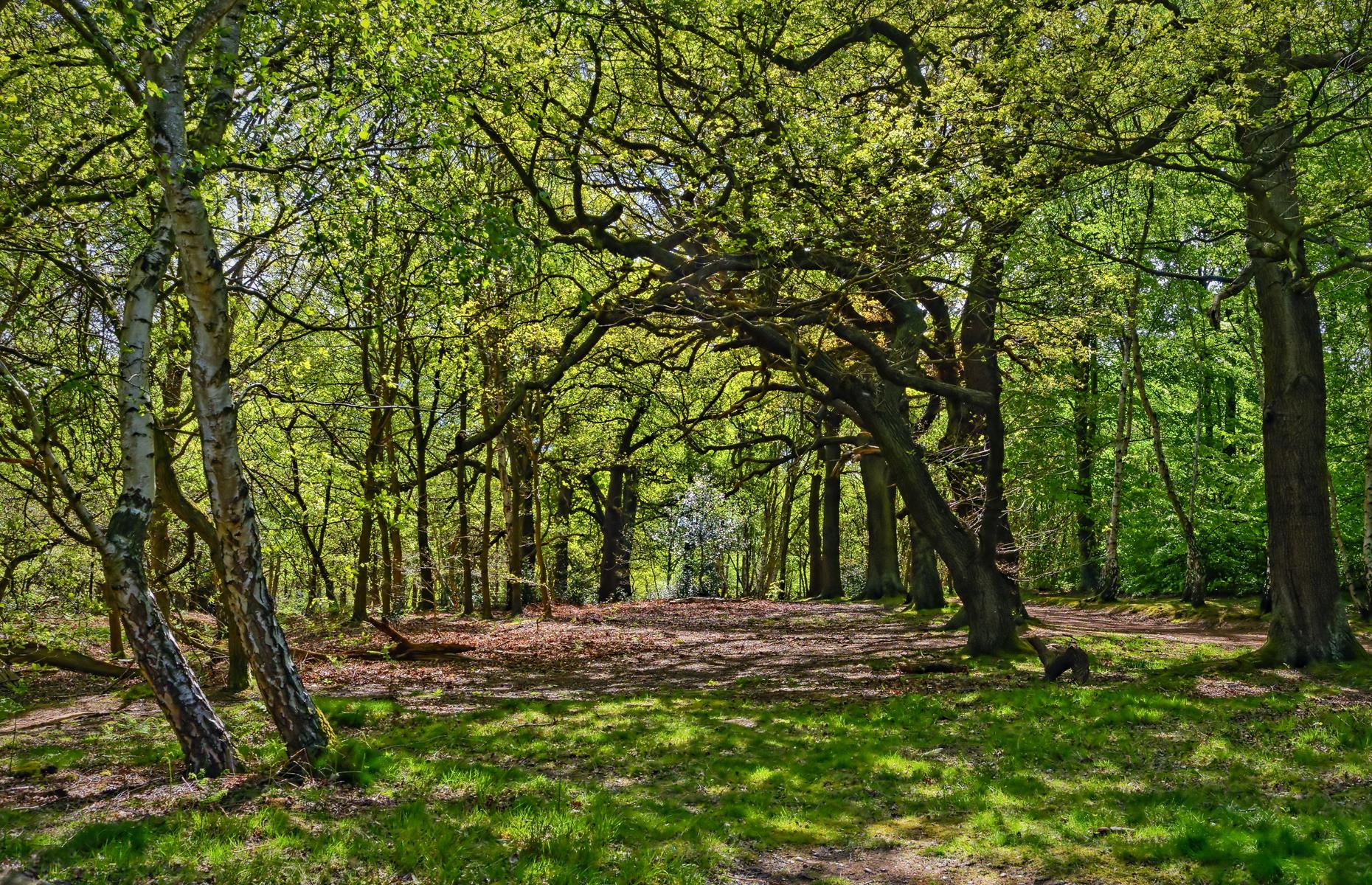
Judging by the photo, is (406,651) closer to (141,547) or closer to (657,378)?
(141,547)

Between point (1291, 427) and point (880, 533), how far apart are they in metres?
15.9

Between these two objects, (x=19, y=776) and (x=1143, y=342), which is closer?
(x=19, y=776)

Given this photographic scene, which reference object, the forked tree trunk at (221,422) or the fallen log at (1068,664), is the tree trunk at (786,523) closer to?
the fallen log at (1068,664)

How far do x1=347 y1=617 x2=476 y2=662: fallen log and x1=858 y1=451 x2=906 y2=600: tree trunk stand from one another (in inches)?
516

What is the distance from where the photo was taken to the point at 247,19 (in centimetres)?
832

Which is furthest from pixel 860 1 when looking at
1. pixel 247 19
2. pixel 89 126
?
pixel 89 126

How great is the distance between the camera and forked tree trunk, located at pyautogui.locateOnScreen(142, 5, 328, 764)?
6.82 meters

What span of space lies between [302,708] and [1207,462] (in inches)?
1037

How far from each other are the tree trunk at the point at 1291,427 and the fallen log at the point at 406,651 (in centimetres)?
1375

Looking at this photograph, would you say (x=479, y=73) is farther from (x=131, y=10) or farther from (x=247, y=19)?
Result: (x=131, y=10)

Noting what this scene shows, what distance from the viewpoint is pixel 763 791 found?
7.95m

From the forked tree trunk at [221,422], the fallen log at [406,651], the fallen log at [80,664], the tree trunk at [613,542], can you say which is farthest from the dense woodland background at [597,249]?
the tree trunk at [613,542]

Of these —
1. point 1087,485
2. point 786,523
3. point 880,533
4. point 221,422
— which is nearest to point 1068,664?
point 221,422

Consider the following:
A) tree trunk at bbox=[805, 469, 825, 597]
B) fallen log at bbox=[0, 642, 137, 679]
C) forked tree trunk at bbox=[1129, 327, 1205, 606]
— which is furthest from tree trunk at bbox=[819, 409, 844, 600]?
fallen log at bbox=[0, 642, 137, 679]
